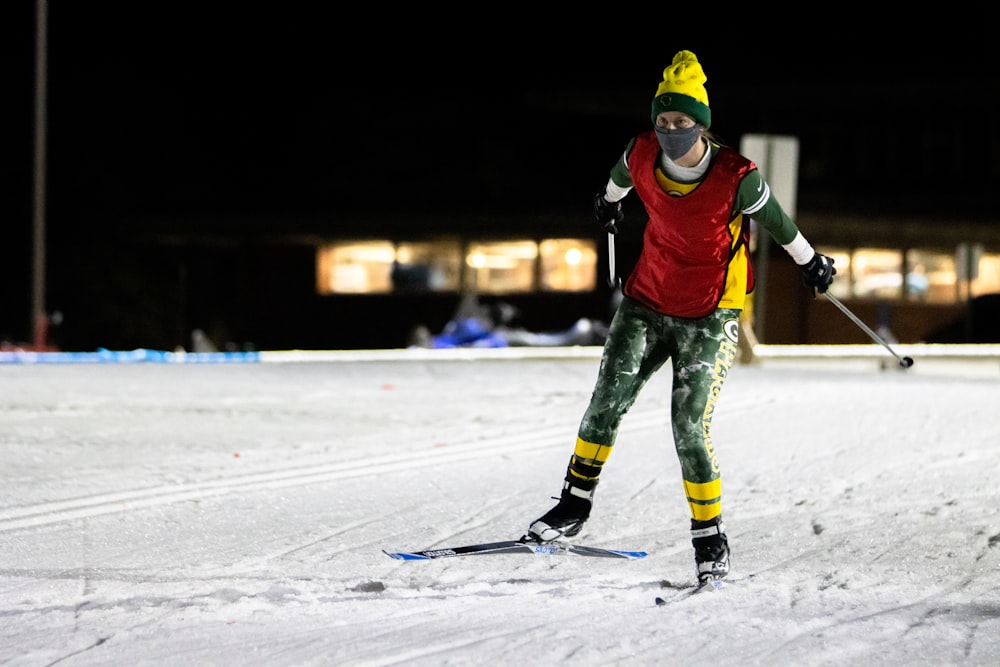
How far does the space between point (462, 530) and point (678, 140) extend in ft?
6.31

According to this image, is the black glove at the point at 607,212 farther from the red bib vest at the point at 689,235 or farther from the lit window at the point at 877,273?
the lit window at the point at 877,273

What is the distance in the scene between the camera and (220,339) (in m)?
26.9

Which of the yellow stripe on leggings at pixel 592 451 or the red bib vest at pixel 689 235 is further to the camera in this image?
the yellow stripe on leggings at pixel 592 451

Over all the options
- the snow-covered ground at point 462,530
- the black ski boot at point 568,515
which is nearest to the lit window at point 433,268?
the snow-covered ground at point 462,530

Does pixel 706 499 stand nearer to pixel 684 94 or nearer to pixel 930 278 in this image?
pixel 684 94

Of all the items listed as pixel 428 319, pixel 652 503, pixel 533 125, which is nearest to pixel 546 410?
pixel 652 503

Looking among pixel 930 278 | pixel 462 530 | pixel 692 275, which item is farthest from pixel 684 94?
pixel 930 278

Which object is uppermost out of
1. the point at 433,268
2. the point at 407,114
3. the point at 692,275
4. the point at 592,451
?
the point at 407,114

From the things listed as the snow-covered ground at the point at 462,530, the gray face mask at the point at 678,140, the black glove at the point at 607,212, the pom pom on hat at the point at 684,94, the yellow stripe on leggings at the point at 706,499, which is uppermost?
the pom pom on hat at the point at 684,94

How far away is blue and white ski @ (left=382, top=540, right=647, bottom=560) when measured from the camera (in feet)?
16.0

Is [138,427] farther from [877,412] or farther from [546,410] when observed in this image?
Answer: [877,412]

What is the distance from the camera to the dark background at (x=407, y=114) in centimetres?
2697

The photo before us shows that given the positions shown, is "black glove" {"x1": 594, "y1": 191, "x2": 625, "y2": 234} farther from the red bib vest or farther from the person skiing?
the red bib vest

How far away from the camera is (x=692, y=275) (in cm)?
462
